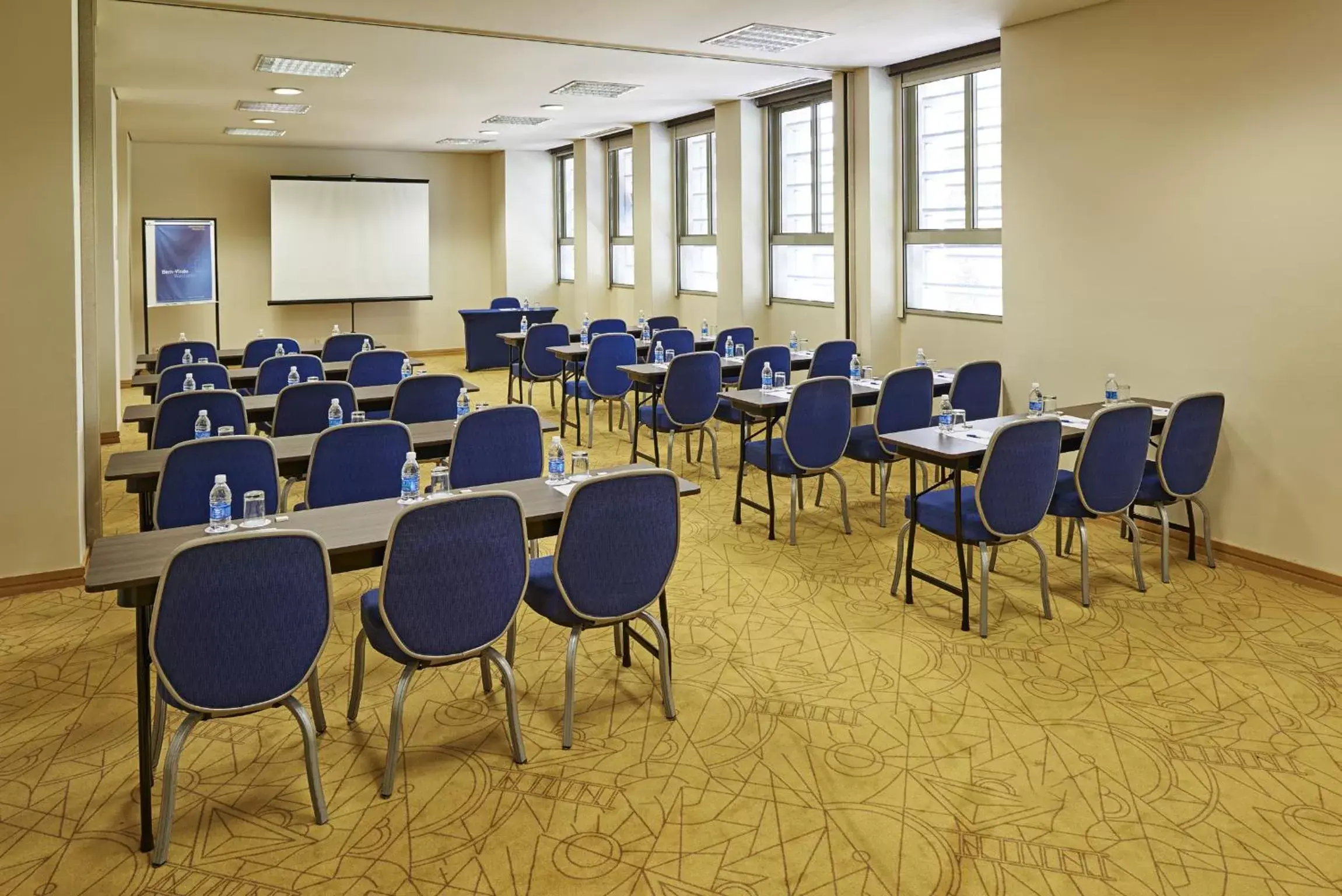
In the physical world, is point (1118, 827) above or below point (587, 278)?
below

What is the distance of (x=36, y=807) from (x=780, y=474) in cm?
418

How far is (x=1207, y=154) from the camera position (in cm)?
587

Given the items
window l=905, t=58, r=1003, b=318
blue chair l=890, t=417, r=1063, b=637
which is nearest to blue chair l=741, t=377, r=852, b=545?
blue chair l=890, t=417, r=1063, b=637

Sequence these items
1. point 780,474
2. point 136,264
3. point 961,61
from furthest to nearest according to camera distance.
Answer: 1. point 136,264
2. point 961,61
3. point 780,474

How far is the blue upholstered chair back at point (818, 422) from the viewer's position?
20.0 feet

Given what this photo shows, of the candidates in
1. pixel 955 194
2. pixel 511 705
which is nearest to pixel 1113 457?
pixel 511 705

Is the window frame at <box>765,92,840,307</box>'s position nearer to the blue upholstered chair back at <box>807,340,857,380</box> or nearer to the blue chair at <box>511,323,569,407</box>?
the blue upholstered chair back at <box>807,340,857,380</box>

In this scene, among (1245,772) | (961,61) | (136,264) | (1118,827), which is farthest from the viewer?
(136,264)

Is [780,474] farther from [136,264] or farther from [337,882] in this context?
[136,264]

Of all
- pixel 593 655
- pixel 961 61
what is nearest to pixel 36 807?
pixel 593 655

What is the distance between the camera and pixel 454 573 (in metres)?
3.22

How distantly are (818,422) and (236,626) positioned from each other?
157 inches

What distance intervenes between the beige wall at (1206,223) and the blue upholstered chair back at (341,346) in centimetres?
590

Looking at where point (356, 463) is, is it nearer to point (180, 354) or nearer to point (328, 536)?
point (328, 536)
